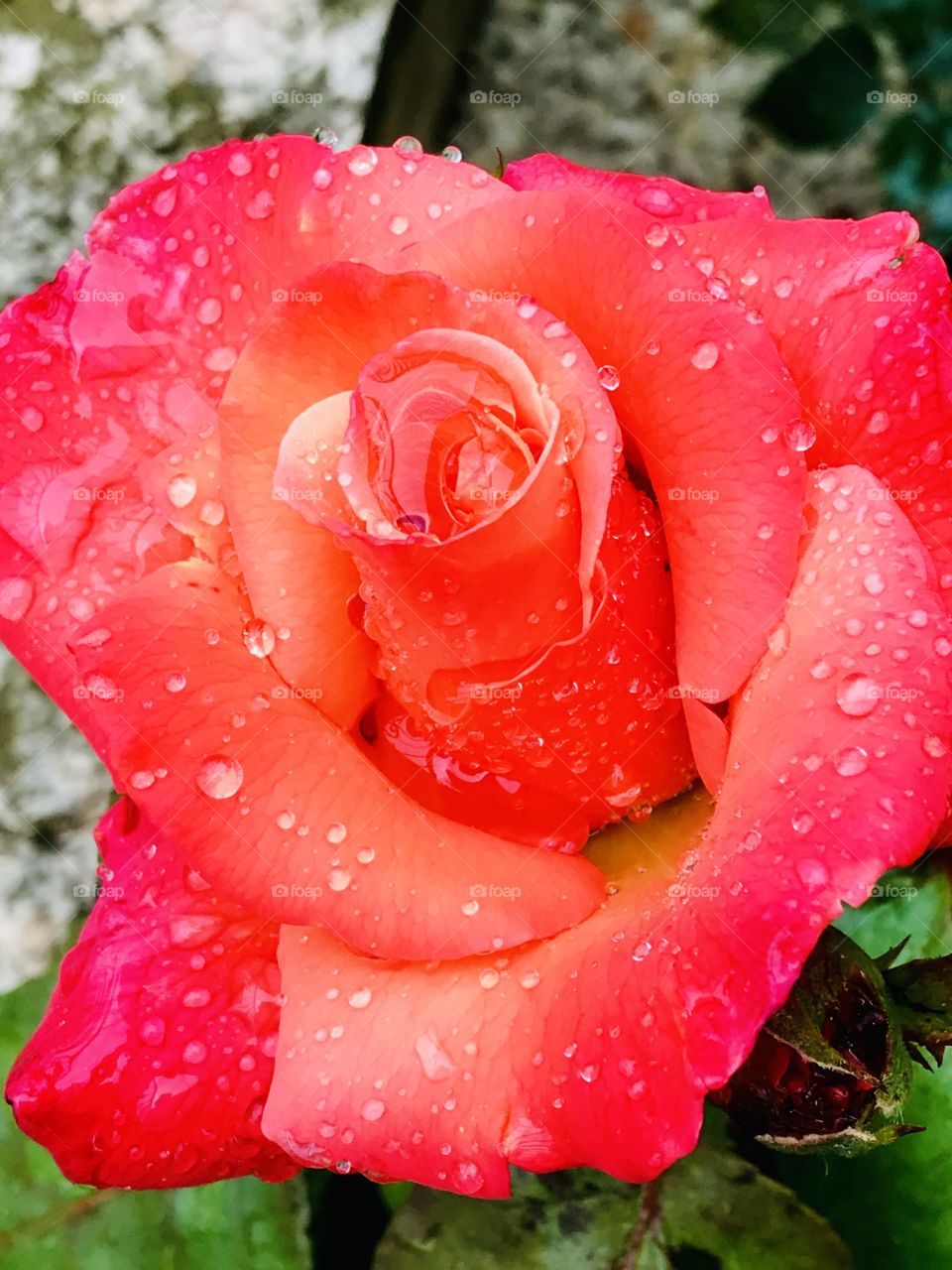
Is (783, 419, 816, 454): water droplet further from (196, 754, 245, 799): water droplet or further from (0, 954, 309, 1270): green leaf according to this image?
(0, 954, 309, 1270): green leaf

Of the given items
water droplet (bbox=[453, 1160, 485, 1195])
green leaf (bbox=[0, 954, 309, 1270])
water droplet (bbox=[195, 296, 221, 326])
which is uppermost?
water droplet (bbox=[195, 296, 221, 326])

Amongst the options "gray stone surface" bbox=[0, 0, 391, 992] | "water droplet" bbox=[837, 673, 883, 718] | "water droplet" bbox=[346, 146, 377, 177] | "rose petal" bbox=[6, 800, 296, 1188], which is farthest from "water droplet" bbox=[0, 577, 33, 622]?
"gray stone surface" bbox=[0, 0, 391, 992]

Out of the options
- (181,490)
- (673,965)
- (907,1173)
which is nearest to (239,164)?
(181,490)

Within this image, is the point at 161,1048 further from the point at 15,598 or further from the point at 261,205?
the point at 261,205

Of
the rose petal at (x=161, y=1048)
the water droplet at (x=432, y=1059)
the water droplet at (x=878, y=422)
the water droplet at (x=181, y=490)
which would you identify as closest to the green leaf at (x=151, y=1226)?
the rose petal at (x=161, y=1048)

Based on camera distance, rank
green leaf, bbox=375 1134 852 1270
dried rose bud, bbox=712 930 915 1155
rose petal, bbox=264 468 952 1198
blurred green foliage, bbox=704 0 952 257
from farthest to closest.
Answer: blurred green foliage, bbox=704 0 952 257, green leaf, bbox=375 1134 852 1270, dried rose bud, bbox=712 930 915 1155, rose petal, bbox=264 468 952 1198

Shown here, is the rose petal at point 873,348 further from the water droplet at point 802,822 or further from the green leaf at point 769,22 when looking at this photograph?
the green leaf at point 769,22
